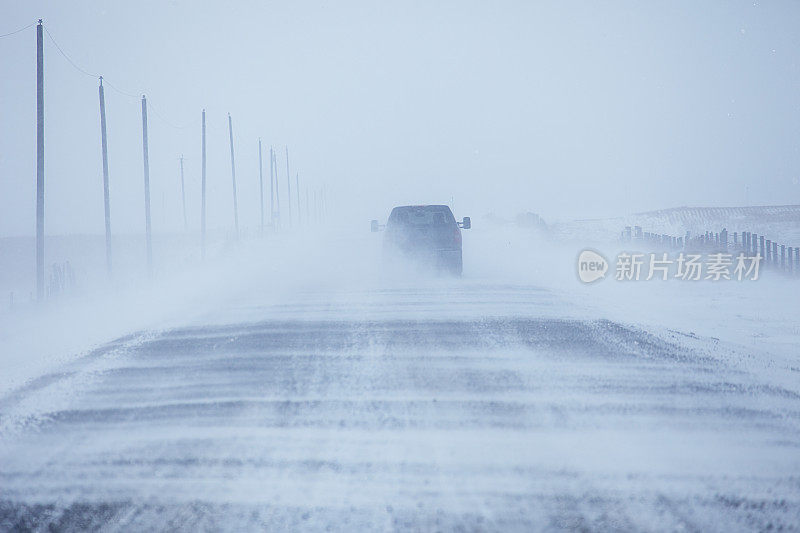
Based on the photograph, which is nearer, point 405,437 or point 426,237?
point 405,437

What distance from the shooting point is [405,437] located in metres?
4.96

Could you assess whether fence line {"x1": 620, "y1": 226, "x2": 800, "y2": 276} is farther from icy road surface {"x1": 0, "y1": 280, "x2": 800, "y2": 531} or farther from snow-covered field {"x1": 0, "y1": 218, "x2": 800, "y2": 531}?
icy road surface {"x1": 0, "y1": 280, "x2": 800, "y2": 531}

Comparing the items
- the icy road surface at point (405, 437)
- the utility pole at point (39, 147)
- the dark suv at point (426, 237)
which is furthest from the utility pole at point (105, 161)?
the icy road surface at point (405, 437)

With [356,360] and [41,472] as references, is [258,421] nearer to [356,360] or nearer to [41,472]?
[41,472]

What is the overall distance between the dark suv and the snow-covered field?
6.17 metres

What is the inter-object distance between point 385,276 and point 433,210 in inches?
86.0

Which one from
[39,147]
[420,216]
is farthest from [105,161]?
[420,216]

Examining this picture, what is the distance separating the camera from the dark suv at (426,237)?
17422 millimetres

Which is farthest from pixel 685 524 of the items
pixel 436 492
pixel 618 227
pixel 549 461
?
pixel 618 227

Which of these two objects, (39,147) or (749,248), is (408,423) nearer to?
(749,248)

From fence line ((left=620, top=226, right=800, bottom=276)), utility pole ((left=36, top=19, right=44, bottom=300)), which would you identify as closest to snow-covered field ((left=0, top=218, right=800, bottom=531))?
fence line ((left=620, top=226, right=800, bottom=276))

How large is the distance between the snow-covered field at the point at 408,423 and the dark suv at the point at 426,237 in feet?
20.3

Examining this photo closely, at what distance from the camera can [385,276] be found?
17.8 metres

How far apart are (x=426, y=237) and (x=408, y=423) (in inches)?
487
